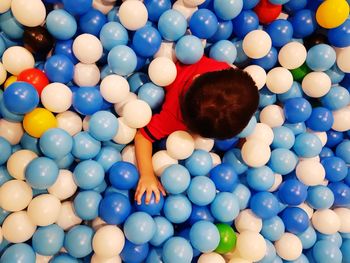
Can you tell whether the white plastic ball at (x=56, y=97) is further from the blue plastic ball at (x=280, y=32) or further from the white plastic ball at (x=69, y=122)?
the blue plastic ball at (x=280, y=32)

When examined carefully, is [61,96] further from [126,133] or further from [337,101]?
[337,101]

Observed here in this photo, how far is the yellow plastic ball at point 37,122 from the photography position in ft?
3.64

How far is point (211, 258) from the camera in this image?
3.72 feet

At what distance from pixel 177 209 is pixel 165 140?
0.26 metres

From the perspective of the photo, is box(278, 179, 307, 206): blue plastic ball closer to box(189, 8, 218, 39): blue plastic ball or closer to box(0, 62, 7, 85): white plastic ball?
box(189, 8, 218, 39): blue plastic ball

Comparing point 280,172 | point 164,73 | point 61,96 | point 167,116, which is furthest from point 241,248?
point 61,96

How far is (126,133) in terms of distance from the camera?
1202mm

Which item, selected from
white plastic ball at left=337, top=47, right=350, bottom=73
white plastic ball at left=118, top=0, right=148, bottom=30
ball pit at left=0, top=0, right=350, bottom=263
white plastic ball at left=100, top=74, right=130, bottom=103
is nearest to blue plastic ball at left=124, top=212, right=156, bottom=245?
ball pit at left=0, top=0, right=350, bottom=263

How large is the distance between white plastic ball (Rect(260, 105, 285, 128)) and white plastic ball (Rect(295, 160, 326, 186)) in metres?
0.15

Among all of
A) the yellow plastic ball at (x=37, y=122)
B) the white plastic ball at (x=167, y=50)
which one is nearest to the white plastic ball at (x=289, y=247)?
the white plastic ball at (x=167, y=50)

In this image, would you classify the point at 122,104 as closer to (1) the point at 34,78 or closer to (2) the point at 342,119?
(1) the point at 34,78

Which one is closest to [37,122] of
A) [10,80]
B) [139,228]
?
[10,80]

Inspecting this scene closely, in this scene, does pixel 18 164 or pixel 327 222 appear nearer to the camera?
pixel 18 164

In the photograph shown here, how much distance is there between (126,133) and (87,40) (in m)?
0.30
